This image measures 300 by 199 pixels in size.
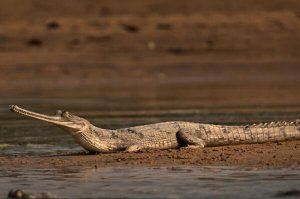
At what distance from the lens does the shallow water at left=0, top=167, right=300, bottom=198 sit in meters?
8.30

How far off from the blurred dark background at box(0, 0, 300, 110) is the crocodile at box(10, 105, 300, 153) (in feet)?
28.2

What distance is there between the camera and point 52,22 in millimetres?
33031

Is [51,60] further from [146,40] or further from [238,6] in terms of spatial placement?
[238,6]

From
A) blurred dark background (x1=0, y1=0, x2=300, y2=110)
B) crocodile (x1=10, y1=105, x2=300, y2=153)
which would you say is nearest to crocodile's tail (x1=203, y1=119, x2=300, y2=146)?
crocodile (x1=10, y1=105, x2=300, y2=153)

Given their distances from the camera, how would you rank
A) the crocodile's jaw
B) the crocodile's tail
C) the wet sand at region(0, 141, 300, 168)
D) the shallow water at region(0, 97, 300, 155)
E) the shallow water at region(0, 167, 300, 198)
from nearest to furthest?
the shallow water at region(0, 167, 300, 198) < the wet sand at region(0, 141, 300, 168) < the crocodile's jaw < the crocodile's tail < the shallow water at region(0, 97, 300, 155)

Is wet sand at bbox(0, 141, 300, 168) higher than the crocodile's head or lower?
lower

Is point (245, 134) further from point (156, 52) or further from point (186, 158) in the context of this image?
point (156, 52)

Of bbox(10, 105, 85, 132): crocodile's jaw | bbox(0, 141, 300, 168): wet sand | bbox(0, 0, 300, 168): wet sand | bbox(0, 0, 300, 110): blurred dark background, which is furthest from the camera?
bbox(0, 0, 300, 110): blurred dark background

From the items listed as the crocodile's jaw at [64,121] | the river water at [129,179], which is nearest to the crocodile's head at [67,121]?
the crocodile's jaw at [64,121]

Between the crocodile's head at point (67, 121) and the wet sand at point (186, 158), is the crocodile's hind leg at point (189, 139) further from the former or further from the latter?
the crocodile's head at point (67, 121)

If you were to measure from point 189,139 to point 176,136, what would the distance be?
20cm

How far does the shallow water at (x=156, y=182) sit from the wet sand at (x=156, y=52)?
762 centimetres

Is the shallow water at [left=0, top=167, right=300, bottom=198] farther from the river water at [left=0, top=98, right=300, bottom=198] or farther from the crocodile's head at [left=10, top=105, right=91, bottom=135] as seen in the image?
the crocodile's head at [left=10, top=105, right=91, bottom=135]

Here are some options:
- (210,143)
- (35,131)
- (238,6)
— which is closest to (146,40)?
(238,6)
